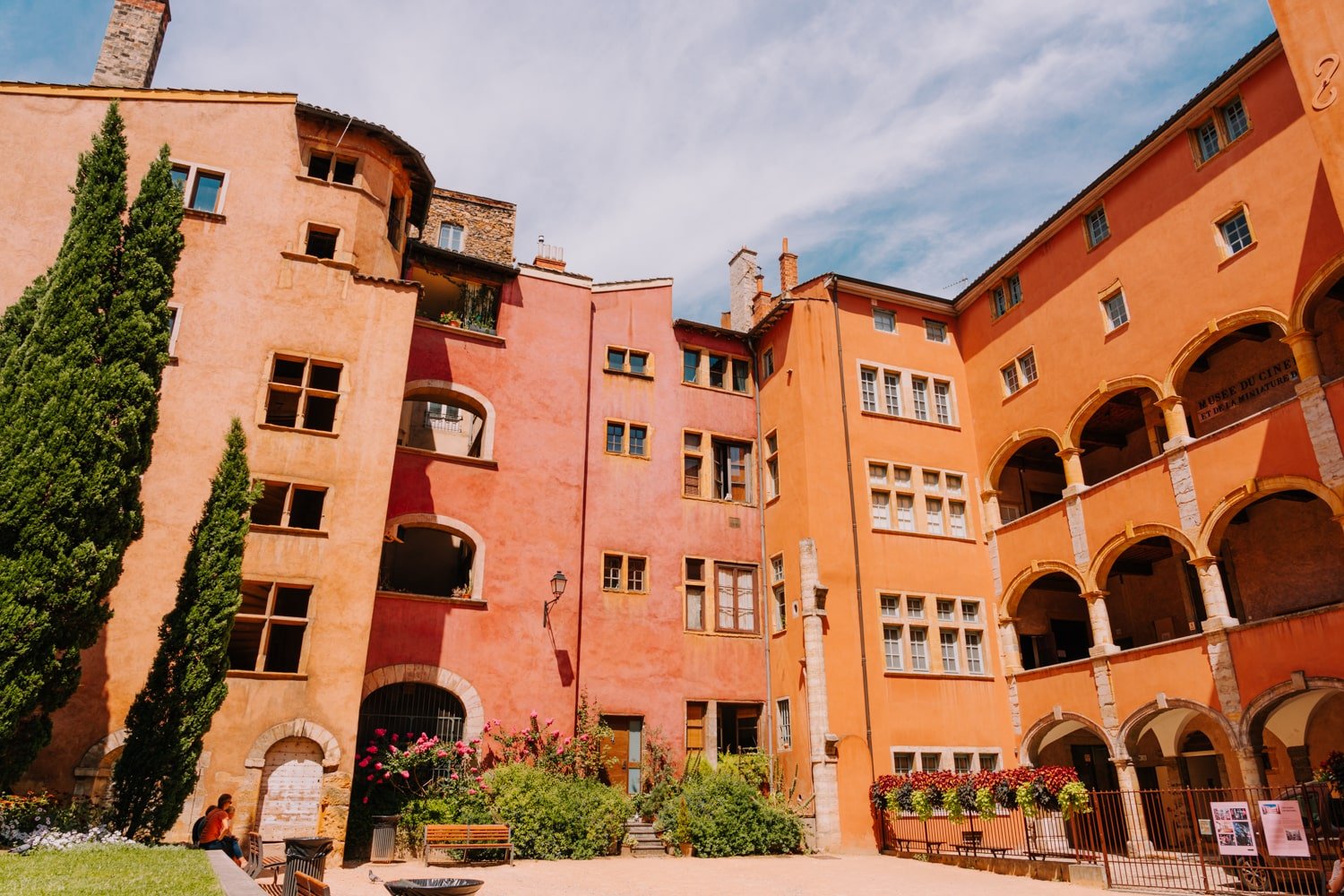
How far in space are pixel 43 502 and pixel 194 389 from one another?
611cm

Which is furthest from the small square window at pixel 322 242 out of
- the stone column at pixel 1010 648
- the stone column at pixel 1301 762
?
the stone column at pixel 1301 762

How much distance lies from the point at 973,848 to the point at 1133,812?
368 centimetres

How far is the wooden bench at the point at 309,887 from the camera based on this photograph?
8516 millimetres

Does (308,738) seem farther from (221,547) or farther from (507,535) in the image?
(507,535)

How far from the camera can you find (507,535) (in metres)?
20.9

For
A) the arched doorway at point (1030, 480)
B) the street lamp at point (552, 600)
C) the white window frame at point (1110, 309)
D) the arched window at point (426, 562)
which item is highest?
the white window frame at point (1110, 309)

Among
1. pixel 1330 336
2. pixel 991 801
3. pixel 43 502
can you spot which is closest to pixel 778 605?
pixel 991 801

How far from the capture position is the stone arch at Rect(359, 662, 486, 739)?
18.4 metres

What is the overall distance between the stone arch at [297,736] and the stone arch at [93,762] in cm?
206

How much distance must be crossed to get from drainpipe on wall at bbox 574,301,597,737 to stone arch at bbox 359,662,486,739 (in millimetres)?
2358

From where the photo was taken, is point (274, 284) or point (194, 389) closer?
point (194, 389)

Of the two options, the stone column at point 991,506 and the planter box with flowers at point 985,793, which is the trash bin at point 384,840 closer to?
the planter box with flowers at point 985,793

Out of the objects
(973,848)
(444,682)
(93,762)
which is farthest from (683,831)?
(93,762)

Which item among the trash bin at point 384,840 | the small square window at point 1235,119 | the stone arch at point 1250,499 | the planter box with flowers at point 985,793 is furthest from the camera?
the small square window at point 1235,119
